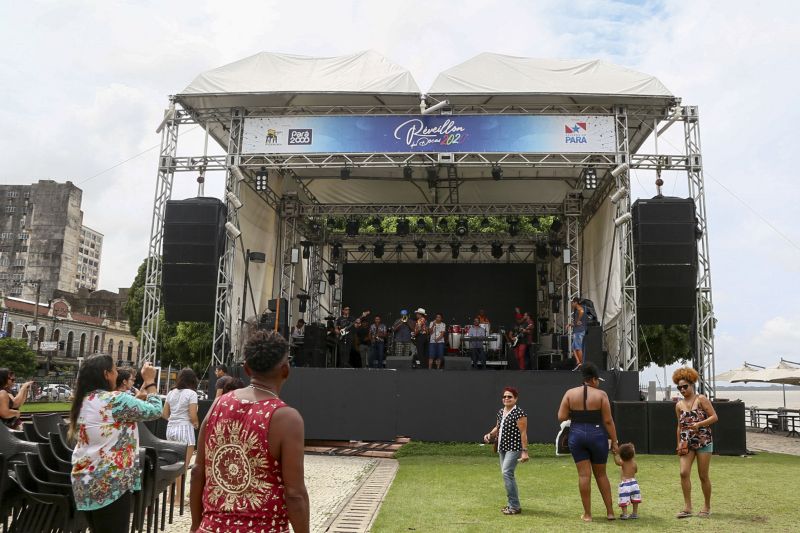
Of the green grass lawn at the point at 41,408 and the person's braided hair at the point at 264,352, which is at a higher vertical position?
the person's braided hair at the point at 264,352

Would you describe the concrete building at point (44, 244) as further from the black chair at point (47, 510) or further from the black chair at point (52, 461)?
the black chair at point (47, 510)

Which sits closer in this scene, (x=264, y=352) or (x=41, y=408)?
(x=264, y=352)

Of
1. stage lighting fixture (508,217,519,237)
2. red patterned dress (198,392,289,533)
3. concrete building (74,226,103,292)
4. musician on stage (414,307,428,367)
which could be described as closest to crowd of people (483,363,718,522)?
red patterned dress (198,392,289,533)

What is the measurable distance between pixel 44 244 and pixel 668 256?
249 feet

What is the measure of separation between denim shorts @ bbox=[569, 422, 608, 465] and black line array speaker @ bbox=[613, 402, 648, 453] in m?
6.42

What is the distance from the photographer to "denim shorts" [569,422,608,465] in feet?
18.5

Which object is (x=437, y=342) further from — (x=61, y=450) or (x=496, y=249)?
(x=61, y=450)

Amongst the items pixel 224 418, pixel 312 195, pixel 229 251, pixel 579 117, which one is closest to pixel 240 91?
pixel 229 251

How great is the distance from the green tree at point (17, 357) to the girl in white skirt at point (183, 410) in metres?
35.5

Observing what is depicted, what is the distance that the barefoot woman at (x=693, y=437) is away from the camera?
5945 mm

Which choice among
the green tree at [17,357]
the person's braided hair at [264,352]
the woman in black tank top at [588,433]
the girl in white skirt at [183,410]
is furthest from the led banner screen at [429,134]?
the green tree at [17,357]

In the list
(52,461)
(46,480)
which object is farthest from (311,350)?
(46,480)

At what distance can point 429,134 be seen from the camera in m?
13.3

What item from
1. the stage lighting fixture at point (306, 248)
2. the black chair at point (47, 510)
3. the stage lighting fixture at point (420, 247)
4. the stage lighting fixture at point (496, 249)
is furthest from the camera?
the stage lighting fixture at point (420, 247)
